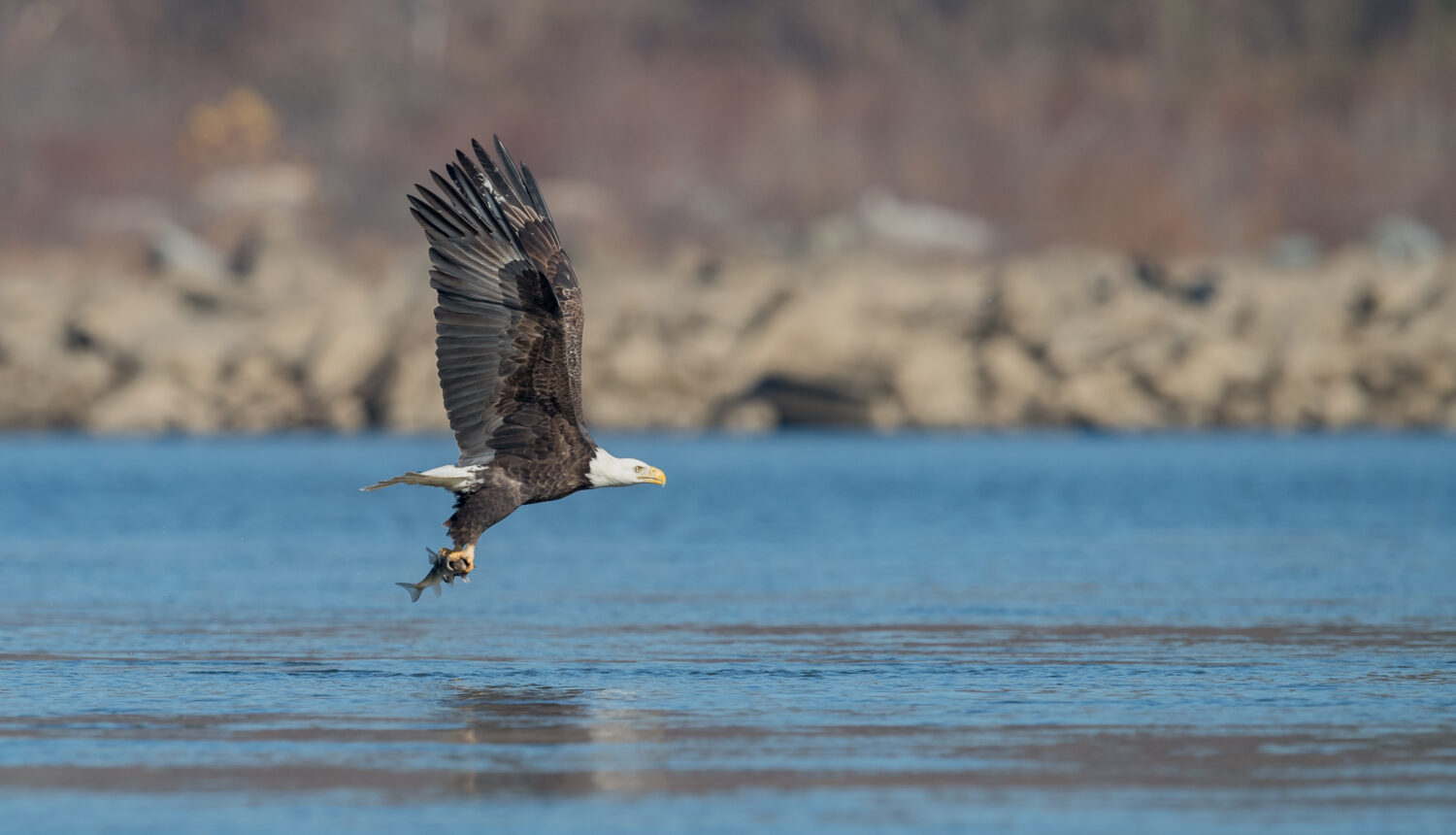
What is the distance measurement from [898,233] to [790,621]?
72925 mm

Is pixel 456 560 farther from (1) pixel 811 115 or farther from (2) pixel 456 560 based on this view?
(1) pixel 811 115

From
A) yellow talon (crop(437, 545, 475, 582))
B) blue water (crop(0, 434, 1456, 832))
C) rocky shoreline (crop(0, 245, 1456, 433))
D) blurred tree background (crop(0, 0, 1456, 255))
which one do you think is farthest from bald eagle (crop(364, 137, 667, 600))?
blurred tree background (crop(0, 0, 1456, 255))

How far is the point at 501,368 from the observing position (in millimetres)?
12039

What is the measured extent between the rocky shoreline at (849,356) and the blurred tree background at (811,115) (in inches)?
1278

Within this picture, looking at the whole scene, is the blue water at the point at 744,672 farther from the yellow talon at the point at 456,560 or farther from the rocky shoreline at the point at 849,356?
the rocky shoreline at the point at 849,356

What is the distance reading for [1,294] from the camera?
53.7m

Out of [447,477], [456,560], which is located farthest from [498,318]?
[456,560]

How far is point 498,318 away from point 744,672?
2.26 m

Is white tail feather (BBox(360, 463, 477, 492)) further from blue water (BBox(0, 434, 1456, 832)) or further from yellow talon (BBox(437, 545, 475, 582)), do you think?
blue water (BBox(0, 434, 1456, 832))

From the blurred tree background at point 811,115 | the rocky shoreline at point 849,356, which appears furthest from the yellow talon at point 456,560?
the blurred tree background at point 811,115

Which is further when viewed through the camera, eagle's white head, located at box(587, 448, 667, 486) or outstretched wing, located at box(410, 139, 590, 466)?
eagle's white head, located at box(587, 448, 667, 486)

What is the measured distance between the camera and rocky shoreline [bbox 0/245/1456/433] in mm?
46156

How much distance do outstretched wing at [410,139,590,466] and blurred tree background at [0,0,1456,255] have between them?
6987 centimetres

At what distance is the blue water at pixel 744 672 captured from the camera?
8102 millimetres
